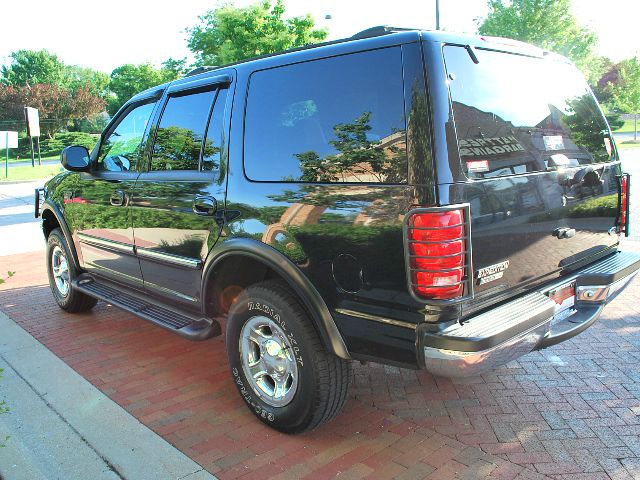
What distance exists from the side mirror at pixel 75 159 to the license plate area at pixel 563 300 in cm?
366

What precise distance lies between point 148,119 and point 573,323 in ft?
10.6

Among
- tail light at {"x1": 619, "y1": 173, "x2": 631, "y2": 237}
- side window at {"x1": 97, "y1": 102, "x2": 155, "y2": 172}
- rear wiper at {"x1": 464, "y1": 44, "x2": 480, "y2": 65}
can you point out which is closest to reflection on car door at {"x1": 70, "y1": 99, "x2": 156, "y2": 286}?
side window at {"x1": 97, "y1": 102, "x2": 155, "y2": 172}

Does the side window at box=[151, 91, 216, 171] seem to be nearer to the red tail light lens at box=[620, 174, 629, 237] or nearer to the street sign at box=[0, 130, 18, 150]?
the red tail light lens at box=[620, 174, 629, 237]

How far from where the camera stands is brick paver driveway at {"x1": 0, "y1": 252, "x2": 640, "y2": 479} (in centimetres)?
281

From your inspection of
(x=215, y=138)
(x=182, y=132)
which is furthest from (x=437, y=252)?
(x=182, y=132)

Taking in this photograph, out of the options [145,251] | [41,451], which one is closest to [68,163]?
[145,251]

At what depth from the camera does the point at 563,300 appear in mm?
3117

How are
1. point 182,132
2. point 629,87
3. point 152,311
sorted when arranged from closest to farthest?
point 182,132, point 152,311, point 629,87

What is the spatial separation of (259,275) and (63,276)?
3.03 metres

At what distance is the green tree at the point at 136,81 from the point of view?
4748 cm

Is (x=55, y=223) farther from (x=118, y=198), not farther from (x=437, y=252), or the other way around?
(x=437, y=252)

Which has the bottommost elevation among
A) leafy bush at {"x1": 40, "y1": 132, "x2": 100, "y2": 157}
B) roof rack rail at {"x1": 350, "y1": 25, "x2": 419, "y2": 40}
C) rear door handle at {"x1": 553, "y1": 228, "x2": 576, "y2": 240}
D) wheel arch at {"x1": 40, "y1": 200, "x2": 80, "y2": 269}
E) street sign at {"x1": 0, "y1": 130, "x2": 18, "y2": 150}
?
wheel arch at {"x1": 40, "y1": 200, "x2": 80, "y2": 269}

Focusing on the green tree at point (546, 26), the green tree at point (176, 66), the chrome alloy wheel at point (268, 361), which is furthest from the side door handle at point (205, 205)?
the green tree at point (176, 66)

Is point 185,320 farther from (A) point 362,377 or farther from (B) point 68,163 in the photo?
(B) point 68,163
